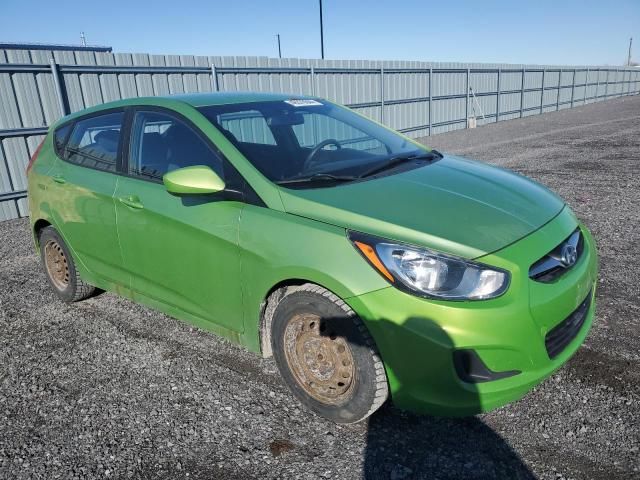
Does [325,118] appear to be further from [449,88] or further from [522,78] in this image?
[522,78]

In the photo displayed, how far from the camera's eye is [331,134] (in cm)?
349

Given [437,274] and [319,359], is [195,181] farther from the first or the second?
[437,274]

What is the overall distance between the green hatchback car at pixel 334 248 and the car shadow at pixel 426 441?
15mm

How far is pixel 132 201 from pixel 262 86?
9.75 metres

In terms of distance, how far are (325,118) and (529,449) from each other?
99.0 inches

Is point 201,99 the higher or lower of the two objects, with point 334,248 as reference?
higher

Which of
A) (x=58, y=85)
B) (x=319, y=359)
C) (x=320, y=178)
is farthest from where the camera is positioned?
(x=58, y=85)

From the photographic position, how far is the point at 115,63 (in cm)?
920

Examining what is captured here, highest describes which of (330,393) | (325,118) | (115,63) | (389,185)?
(115,63)

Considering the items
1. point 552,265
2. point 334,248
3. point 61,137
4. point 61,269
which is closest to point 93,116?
point 61,137

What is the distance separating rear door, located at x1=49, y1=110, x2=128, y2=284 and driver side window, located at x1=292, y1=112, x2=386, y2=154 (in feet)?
4.31

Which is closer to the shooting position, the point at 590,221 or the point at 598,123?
the point at 590,221

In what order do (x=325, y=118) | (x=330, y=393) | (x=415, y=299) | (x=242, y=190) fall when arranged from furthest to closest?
1. (x=325, y=118)
2. (x=242, y=190)
3. (x=330, y=393)
4. (x=415, y=299)

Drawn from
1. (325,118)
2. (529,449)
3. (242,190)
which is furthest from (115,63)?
(529,449)
